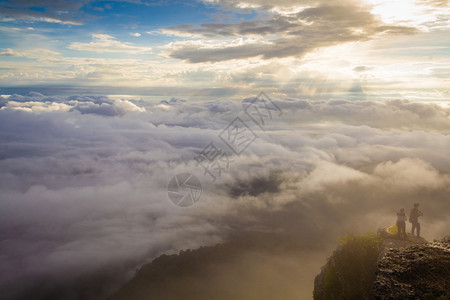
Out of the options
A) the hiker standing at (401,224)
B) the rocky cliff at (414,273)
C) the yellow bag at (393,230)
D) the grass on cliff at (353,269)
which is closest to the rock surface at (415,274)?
the rocky cliff at (414,273)

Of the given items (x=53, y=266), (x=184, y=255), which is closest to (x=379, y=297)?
(x=184, y=255)

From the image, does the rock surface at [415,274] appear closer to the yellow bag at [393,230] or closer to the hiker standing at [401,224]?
the hiker standing at [401,224]

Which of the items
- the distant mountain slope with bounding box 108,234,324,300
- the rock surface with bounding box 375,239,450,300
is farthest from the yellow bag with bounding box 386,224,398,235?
the distant mountain slope with bounding box 108,234,324,300

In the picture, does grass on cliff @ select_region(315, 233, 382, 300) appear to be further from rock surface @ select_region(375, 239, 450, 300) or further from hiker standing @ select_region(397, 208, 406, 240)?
rock surface @ select_region(375, 239, 450, 300)

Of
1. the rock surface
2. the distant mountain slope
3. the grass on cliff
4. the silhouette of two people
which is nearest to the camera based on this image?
the rock surface

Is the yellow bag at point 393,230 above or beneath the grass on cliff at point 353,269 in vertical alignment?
above

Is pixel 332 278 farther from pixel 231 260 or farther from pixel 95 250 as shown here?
pixel 95 250
